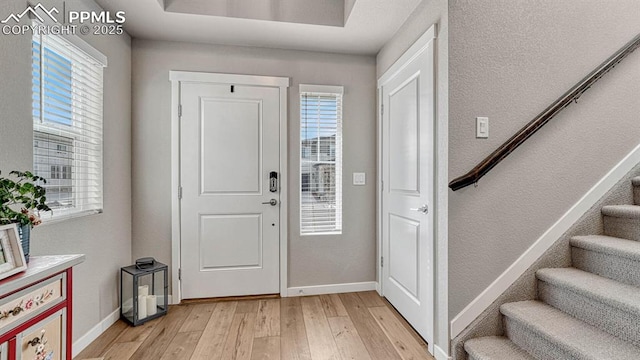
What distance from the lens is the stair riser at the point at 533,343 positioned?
1.46m

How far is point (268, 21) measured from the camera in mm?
2469

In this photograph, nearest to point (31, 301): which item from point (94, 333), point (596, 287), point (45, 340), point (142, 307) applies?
point (45, 340)

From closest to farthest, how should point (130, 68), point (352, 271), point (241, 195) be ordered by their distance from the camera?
point (130, 68) → point (241, 195) → point (352, 271)

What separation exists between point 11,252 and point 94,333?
1493 millimetres

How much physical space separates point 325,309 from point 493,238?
150cm

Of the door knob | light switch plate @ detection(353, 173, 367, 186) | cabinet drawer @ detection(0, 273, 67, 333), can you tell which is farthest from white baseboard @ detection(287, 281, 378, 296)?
cabinet drawer @ detection(0, 273, 67, 333)

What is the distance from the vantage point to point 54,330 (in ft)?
3.88

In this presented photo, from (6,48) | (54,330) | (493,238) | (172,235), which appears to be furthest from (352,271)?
(6,48)

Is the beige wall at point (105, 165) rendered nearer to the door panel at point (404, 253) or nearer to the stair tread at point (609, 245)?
the door panel at point (404, 253)

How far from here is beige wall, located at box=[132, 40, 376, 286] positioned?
2752 millimetres

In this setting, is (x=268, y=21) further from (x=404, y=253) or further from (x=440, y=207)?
(x=404, y=253)

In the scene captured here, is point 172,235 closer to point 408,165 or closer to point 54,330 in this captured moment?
point 54,330

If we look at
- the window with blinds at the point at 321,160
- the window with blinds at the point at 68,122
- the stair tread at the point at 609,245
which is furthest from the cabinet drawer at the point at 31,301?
the stair tread at the point at 609,245

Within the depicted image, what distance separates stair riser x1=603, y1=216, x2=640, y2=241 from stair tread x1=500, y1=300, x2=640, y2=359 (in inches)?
25.2
